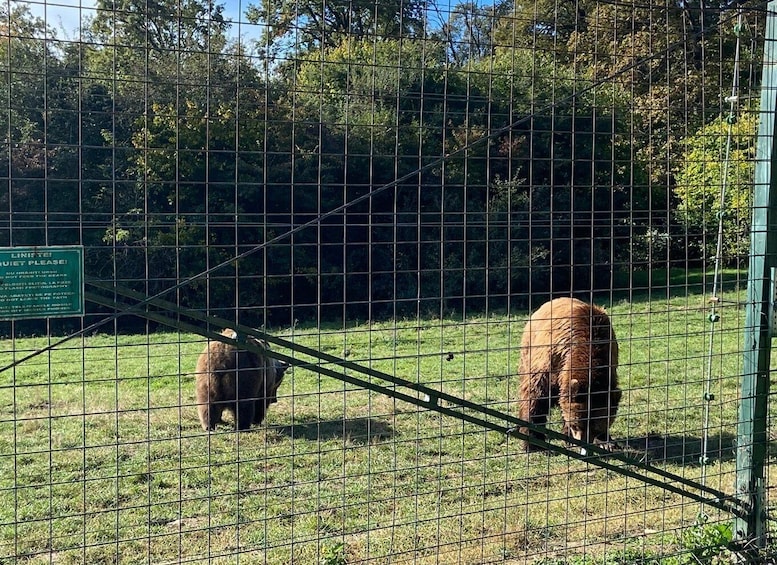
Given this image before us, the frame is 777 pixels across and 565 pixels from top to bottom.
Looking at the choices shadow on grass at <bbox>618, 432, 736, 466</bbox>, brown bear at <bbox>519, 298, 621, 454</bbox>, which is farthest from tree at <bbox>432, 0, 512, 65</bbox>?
shadow on grass at <bbox>618, 432, 736, 466</bbox>

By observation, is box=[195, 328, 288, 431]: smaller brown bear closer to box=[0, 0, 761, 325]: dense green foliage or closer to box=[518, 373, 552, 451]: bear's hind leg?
box=[0, 0, 761, 325]: dense green foliage

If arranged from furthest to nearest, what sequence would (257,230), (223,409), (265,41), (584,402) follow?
(223,409)
(257,230)
(584,402)
(265,41)

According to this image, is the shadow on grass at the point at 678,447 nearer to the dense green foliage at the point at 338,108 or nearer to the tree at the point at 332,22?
the dense green foliage at the point at 338,108

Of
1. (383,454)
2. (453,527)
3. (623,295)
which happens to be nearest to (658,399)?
(383,454)

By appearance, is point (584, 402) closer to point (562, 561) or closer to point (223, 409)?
point (562, 561)

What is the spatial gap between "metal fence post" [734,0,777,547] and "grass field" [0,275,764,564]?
158 millimetres

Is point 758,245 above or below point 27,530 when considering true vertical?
above

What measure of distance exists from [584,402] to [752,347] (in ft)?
9.55

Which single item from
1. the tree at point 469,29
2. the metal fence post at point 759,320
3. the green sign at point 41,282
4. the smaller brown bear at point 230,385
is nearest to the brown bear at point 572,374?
the metal fence post at point 759,320

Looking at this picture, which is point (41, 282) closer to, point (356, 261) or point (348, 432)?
point (348, 432)

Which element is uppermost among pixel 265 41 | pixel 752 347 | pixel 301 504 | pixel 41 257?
pixel 265 41

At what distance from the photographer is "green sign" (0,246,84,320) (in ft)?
10.1

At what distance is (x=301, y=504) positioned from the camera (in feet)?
21.1

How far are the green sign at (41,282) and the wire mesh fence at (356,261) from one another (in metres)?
0.02
